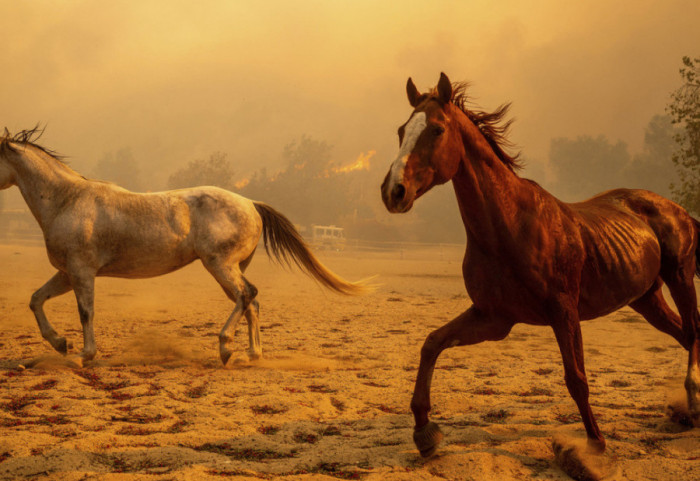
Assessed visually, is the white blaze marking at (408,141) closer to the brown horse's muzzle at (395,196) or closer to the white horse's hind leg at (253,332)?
the brown horse's muzzle at (395,196)

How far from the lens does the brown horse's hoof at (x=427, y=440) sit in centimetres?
282

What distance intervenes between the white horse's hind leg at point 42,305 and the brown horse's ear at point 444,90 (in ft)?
14.1

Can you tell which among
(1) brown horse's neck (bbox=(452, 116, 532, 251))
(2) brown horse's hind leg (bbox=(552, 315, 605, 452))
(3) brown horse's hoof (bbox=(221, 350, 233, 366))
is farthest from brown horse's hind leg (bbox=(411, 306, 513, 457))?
(3) brown horse's hoof (bbox=(221, 350, 233, 366))

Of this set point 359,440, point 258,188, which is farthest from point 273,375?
point 258,188

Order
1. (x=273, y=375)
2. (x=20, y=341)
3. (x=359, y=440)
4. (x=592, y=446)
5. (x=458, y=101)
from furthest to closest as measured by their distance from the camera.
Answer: (x=20, y=341) < (x=273, y=375) < (x=359, y=440) < (x=458, y=101) < (x=592, y=446)

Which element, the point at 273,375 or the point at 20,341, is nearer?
the point at 273,375

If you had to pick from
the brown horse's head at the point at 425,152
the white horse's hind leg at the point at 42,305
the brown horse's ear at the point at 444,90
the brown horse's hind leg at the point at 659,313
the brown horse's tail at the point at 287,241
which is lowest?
the white horse's hind leg at the point at 42,305

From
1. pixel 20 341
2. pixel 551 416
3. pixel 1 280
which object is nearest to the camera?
pixel 551 416

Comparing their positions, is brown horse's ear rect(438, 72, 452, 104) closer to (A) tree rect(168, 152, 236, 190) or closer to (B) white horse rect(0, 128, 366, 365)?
(B) white horse rect(0, 128, 366, 365)

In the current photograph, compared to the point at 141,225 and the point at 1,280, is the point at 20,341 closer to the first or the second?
the point at 141,225

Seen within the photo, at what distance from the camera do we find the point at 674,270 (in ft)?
12.0

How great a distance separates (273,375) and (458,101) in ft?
9.94

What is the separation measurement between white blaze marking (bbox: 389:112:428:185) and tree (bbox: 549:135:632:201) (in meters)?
63.7

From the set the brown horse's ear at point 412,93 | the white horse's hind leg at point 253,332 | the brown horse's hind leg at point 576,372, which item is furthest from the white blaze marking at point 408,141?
the white horse's hind leg at point 253,332
